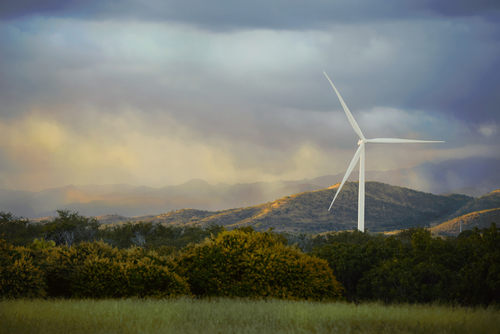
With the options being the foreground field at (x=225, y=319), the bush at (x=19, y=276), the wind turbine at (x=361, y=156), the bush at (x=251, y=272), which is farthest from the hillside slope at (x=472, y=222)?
the bush at (x=19, y=276)

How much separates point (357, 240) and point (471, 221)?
10140cm

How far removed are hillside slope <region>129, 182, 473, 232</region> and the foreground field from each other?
5257 inches

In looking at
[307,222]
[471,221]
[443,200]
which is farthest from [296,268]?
[443,200]

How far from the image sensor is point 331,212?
16888 centimetres

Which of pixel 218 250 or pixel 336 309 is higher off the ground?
pixel 218 250

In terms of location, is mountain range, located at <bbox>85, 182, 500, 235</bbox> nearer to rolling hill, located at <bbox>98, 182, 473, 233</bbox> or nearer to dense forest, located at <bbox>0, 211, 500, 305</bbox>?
rolling hill, located at <bbox>98, 182, 473, 233</bbox>

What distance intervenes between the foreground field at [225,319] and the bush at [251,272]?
3.00 meters

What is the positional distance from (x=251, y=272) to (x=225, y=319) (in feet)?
16.0

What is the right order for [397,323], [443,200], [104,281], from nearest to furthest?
[397,323], [104,281], [443,200]

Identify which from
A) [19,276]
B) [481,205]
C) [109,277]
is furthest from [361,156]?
[481,205]

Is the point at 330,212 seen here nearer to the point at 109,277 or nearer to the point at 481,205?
the point at 481,205

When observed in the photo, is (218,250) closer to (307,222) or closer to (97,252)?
(97,252)

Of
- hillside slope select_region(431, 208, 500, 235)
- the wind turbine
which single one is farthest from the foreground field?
hillside slope select_region(431, 208, 500, 235)

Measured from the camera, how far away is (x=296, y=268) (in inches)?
627
